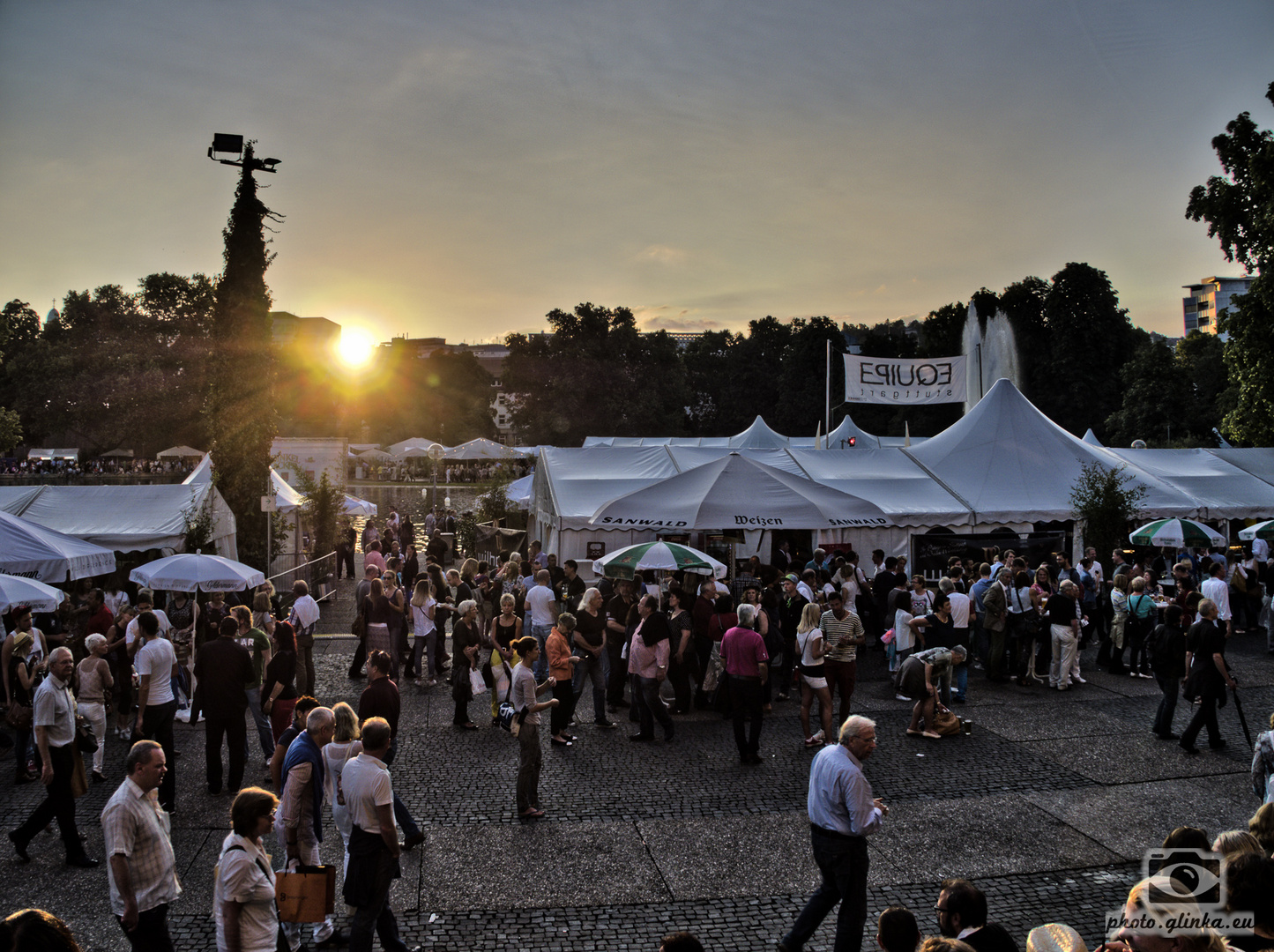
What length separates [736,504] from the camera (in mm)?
14562

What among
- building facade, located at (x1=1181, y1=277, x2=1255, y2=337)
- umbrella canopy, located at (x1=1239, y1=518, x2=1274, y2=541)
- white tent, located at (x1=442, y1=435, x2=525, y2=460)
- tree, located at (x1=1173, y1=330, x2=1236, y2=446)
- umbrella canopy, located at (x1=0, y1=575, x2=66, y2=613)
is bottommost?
umbrella canopy, located at (x1=0, y1=575, x2=66, y2=613)

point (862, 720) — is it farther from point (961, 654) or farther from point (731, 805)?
point (961, 654)

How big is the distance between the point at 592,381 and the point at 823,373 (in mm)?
17733

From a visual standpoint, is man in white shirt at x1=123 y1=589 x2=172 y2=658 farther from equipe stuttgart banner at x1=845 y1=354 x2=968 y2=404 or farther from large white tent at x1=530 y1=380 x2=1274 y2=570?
equipe stuttgart banner at x1=845 y1=354 x2=968 y2=404

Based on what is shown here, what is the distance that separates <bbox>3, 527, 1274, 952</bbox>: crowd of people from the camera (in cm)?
470

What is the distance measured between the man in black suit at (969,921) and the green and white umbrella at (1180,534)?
14.3m

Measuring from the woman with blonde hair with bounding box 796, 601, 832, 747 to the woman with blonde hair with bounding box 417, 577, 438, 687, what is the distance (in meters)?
5.43

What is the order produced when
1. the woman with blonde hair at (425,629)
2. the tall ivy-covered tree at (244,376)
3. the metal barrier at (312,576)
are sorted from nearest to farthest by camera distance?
1. the woman with blonde hair at (425,629)
2. the metal barrier at (312,576)
3. the tall ivy-covered tree at (244,376)

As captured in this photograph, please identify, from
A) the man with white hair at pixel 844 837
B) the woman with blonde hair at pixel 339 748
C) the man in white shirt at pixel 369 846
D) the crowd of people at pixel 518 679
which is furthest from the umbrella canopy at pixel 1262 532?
A: the man in white shirt at pixel 369 846

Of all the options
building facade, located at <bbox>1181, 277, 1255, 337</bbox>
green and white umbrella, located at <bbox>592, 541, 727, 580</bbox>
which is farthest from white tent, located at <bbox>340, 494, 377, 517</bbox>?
building facade, located at <bbox>1181, 277, 1255, 337</bbox>

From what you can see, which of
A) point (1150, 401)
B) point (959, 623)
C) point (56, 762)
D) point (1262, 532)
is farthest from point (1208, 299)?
point (56, 762)

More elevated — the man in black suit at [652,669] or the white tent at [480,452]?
the white tent at [480,452]

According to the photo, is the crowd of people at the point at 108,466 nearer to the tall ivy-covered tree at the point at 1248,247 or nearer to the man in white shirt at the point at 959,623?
the man in white shirt at the point at 959,623

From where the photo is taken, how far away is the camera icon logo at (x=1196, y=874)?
362cm
